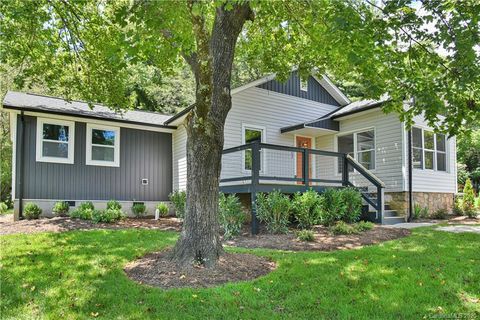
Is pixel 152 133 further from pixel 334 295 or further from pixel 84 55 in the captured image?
pixel 334 295

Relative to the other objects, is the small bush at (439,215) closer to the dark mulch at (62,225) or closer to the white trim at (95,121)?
the dark mulch at (62,225)

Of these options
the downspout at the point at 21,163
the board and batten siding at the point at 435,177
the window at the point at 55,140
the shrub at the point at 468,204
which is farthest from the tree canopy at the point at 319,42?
the shrub at the point at 468,204

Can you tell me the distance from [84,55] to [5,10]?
2.69m

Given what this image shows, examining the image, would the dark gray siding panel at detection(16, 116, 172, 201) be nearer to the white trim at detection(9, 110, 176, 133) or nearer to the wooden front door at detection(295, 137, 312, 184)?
the white trim at detection(9, 110, 176, 133)

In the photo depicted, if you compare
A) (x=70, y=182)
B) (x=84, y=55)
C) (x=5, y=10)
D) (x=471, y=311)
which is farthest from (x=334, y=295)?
(x=70, y=182)

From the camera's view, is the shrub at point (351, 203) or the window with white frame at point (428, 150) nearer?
the shrub at point (351, 203)

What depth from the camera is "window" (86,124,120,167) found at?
39.0 feet

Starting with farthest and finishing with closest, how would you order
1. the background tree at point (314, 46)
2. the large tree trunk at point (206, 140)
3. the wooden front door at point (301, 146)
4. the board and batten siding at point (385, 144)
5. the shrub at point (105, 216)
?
the wooden front door at point (301, 146) → the board and batten siding at point (385, 144) → the shrub at point (105, 216) → the large tree trunk at point (206, 140) → the background tree at point (314, 46)

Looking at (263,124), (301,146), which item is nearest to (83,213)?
(263,124)

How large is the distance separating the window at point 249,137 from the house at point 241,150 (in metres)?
0.04

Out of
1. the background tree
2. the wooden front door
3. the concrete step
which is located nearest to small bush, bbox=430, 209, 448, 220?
the concrete step

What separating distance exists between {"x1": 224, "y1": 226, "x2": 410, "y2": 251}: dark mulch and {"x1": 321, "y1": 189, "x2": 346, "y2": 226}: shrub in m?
0.62

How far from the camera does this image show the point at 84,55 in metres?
9.78

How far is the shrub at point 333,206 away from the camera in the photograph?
9078 mm
